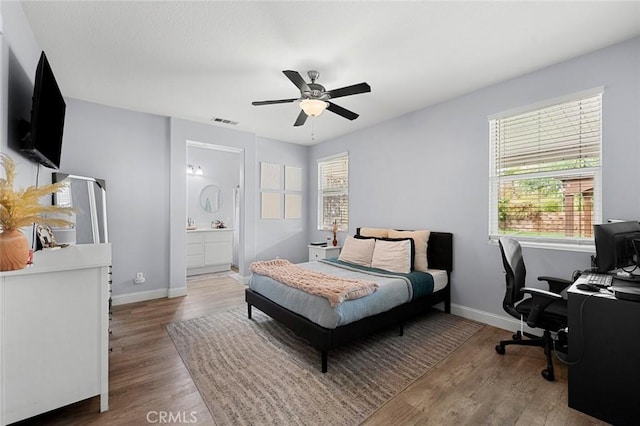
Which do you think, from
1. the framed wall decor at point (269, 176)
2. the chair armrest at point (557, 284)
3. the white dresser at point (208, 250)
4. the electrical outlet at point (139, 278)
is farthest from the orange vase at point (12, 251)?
the white dresser at point (208, 250)

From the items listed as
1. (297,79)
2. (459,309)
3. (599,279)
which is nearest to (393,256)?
(459,309)

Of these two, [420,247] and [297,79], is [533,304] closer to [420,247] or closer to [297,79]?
[420,247]

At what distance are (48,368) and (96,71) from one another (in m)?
2.76

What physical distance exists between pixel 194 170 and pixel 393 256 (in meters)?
5.11

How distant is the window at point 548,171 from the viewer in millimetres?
2533

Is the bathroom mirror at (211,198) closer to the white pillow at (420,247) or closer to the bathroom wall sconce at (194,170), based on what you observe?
the bathroom wall sconce at (194,170)

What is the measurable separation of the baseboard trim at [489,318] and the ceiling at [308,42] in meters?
2.59

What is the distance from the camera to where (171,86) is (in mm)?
3178

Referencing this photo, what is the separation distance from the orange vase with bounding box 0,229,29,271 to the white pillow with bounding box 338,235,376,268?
3.13 metres

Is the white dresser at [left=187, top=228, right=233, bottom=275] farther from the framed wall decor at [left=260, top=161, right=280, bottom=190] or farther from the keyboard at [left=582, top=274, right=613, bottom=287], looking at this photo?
the keyboard at [left=582, top=274, right=613, bottom=287]

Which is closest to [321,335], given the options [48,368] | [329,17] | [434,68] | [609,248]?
[48,368]

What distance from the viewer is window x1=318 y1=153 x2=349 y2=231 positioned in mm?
5145

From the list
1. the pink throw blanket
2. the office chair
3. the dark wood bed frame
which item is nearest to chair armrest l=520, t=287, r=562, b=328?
the office chair

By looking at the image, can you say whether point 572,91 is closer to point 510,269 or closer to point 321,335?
point 510,269
